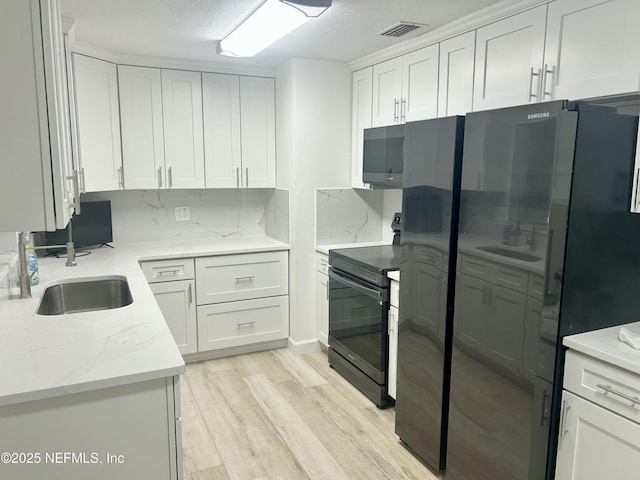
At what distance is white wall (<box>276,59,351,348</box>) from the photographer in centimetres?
364

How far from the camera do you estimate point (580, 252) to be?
1.71 meters

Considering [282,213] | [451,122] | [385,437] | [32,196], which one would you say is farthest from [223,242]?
[32,196]

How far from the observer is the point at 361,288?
3088mm

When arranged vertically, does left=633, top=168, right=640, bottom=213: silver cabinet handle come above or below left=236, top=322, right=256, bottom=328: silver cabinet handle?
above

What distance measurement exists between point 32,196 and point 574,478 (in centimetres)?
204

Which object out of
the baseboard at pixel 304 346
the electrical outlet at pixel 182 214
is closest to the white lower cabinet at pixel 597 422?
the baseboard at pixel 304 346

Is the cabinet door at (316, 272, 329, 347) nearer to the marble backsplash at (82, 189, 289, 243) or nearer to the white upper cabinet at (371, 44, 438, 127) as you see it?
the marble backsplash at (82, 189, 289, 243)

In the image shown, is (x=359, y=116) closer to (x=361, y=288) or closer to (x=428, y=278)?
(x=361, y=288)

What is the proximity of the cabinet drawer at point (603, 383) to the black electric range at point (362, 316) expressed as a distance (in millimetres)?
1272

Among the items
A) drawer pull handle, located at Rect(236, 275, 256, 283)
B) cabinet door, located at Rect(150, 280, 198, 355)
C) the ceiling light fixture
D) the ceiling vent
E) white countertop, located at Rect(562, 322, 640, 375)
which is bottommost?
cabinet door, located at Rect(150, 280, 198, 355)

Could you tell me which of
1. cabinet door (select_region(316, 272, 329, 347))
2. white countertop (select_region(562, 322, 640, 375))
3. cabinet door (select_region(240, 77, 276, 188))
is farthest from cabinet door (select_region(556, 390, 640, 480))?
cabinet door (select_region(240, 77, 276, 188))

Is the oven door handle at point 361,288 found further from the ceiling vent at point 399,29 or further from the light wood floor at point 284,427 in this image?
the ceiling vent at point 399,29

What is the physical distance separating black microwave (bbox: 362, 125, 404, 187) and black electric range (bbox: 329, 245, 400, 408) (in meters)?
0.53

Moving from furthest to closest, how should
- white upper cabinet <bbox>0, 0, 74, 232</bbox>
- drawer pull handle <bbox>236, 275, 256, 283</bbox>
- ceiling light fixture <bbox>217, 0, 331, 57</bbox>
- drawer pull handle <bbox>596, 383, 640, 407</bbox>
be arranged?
drawer pull handle <bbox>236, 275, 256, 283</bbox>, ceiling light fixture <bbox>217, 0, 331, 57</bbox>, drawer pull handle <bbox>596, 383, 640, 407</bbox>, white upper cabinet <bbox>0, 0, 74, 232</bbox>
